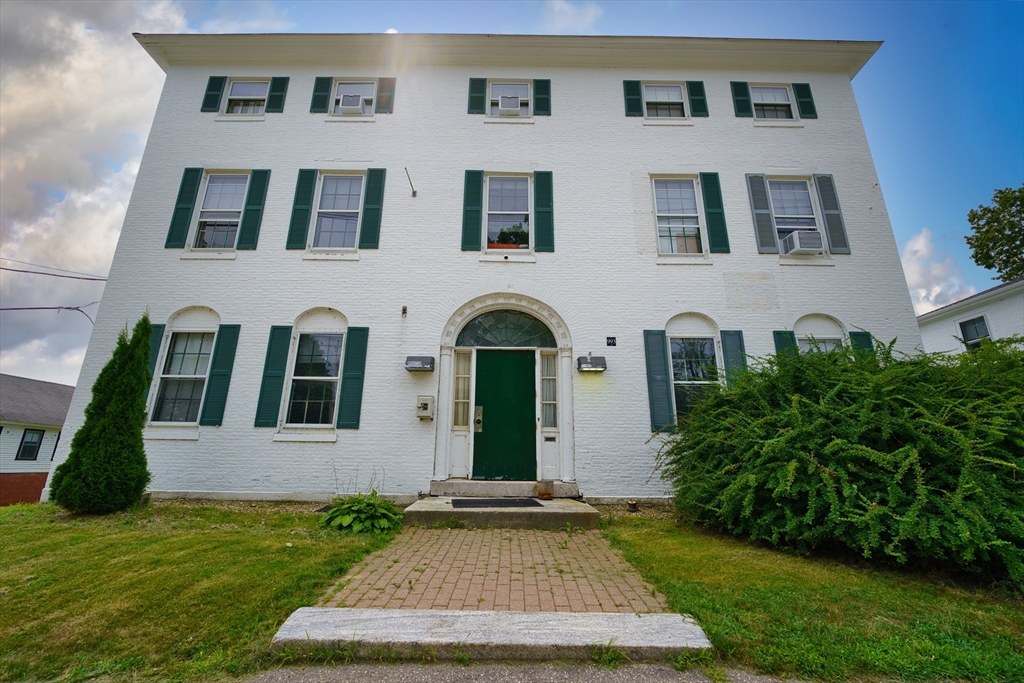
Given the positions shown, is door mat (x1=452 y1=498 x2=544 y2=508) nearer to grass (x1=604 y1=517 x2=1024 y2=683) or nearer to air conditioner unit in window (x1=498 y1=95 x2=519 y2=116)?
grass (x1=604 y1=517 x2=1024 y2=683)

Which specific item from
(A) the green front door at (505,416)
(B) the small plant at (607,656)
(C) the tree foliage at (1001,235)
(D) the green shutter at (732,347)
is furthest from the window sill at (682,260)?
(C) the tree foliage at (1001,235)

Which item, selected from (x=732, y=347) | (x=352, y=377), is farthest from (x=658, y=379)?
(x=352, y=377)

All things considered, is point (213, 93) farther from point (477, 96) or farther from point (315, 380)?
point (315, 380)

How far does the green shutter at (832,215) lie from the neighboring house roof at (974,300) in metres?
5.97

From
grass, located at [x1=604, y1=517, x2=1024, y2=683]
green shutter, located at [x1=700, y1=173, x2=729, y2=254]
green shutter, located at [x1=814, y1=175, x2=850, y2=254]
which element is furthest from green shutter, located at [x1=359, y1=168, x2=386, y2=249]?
green shutter, located at [x1=814, y1=175, x2=850, y2=254]

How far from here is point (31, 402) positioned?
21094 mm

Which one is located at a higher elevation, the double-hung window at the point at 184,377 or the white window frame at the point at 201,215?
the white window frame at the point at 201,215

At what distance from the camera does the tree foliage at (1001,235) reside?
14.9 meters

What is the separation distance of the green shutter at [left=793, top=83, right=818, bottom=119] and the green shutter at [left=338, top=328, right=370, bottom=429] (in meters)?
10.4

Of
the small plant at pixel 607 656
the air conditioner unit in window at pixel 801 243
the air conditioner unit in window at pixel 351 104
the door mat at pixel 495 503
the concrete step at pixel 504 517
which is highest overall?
the air conditioner unit in window at pixel 351 104

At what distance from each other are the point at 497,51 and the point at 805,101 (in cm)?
691

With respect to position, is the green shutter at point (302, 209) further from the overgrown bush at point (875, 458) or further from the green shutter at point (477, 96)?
the overgrown bush at point (875, 458)

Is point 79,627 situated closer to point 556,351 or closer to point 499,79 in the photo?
point 556,351

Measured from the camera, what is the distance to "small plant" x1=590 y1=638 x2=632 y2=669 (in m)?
2.46
